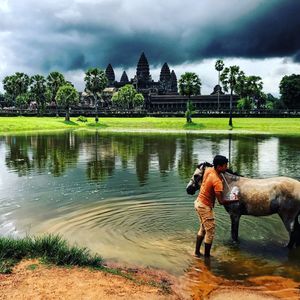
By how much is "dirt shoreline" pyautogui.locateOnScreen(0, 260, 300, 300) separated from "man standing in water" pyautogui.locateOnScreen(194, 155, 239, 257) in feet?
2.78

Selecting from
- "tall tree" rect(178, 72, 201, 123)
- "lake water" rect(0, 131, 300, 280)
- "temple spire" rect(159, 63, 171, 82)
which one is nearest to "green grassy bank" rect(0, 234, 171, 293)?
"lake water" rect(0, 131, 300, 280)

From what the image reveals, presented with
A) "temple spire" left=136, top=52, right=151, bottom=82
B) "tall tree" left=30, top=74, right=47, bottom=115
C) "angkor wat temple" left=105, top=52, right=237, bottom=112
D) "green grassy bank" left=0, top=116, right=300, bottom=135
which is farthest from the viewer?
"temple spire" left=136, top=52, right=151, bottom=82

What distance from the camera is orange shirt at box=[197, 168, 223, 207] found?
809cm

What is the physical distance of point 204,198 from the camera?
27.1ft

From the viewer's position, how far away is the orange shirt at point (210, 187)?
809 centimetres

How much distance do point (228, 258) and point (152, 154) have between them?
18.8 metres

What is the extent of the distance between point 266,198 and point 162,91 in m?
153

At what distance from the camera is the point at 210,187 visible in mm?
8188

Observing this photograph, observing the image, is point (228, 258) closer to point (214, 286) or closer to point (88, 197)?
point (214, 286)

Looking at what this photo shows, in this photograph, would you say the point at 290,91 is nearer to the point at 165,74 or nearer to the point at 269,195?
the point at 165,74

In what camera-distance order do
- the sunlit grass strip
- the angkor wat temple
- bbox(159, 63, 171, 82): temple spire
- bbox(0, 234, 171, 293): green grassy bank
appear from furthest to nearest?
bbox(159, 63, 171, 82): temple spire, the angkor wat temple, the sunlit grass strip, bbox(0, 234, 171, 293): green grassy bank

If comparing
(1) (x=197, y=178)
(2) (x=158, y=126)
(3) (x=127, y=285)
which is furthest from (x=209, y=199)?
(2) (x=158, y=126)

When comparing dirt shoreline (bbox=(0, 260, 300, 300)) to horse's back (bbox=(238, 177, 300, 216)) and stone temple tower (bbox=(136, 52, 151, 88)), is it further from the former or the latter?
stone temple tower (bbox=(136, 52, 151, 88))

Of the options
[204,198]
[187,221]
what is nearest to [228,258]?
[204,198]
